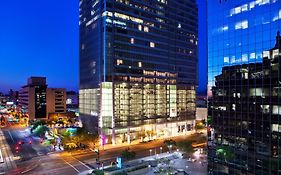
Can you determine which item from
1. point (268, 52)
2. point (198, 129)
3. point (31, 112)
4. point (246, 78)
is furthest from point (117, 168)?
Answer: point (31, 112)

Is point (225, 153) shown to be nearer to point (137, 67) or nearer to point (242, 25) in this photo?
point (242, 25)

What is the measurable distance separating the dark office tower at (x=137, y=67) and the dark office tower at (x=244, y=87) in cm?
5413

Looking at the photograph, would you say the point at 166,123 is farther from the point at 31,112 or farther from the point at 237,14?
the point at 31,112

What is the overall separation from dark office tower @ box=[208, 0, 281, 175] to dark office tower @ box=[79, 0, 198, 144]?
5413 centimetres

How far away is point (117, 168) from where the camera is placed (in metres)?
68.2

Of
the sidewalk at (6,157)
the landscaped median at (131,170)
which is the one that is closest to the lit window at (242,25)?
the landscaped median at (131,170)

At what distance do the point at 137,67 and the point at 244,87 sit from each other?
67.8 meters

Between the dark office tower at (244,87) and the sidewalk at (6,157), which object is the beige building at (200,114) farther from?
the dark office tower at (244,87)

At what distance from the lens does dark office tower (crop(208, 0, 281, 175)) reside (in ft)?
167

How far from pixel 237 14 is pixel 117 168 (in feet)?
144

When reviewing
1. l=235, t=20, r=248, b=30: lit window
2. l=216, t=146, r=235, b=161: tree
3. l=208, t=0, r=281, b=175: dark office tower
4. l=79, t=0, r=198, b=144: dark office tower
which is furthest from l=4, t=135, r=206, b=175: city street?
l=235, t=20, r=248, b=30: lit window

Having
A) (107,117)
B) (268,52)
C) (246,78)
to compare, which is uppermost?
(268,52)

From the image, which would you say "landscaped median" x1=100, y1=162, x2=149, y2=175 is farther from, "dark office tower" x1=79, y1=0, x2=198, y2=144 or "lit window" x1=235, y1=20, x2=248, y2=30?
"dark office tower" x1=79, y1=0, x2=198, y2=144

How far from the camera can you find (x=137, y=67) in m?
120
